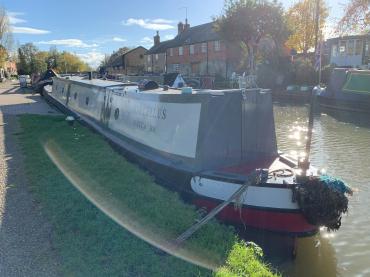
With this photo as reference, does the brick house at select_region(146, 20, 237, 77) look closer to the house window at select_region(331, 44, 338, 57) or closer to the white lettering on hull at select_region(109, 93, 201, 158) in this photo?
the house window at select_region(331, 44, 338, 57)

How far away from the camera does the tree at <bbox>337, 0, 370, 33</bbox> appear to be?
84.1 ft

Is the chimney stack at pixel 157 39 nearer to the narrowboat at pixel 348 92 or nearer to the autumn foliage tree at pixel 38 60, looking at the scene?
the autumn foliage tree at pixel 38 60

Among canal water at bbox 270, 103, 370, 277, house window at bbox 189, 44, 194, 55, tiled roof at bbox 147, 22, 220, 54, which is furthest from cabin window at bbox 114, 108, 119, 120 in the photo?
house window at bbox 189, 44, 194, 55

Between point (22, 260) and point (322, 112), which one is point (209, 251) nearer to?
point (22, 260)

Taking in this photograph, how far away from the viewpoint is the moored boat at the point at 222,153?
195 inches

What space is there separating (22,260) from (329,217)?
11.8 feet

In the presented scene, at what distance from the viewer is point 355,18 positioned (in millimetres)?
26406

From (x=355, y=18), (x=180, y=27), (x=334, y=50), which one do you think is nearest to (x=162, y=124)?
(x=355, y=18)

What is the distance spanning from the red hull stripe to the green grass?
0.29 metres

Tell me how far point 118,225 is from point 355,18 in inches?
1060

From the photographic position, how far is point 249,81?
648 centimetres

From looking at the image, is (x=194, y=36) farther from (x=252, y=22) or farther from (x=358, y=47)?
(x=358, y=47)

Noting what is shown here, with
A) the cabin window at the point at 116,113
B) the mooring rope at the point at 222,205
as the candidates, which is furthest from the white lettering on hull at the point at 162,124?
the mooring rope at the point at 222,205

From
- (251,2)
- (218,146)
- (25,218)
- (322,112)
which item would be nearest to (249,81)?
(218,146)
